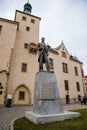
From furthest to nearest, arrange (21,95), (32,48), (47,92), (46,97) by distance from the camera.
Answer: (32,48) → (21,95) → (47,92) → (46,97)

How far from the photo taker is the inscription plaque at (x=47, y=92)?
22.4 ft

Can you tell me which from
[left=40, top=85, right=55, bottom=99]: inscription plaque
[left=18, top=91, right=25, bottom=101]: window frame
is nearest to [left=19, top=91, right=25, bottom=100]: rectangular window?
[left=18, top=91, right=25, bottom=101]: window frame

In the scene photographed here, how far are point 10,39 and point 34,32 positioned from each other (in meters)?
6.14

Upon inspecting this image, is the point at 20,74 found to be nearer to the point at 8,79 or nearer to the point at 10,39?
the point at 8,79

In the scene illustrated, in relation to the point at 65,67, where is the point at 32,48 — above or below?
above

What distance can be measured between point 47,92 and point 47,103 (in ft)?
2.12

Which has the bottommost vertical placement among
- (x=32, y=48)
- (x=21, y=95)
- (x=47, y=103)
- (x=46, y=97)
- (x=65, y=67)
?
(x=47, y=103)

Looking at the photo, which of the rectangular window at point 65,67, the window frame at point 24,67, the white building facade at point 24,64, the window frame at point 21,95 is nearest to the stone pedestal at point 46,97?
the white building facade at point 24,64

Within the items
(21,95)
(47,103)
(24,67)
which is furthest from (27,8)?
(47,103)

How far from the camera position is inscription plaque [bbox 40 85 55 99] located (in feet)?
22.4

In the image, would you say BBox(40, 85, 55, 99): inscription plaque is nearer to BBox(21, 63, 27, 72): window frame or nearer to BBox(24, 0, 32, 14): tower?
BBox(21, 63, 27, 72): window frame

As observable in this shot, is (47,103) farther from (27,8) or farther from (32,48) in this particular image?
(27,8)

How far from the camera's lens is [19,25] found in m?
21.9

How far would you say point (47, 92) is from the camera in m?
7.00
